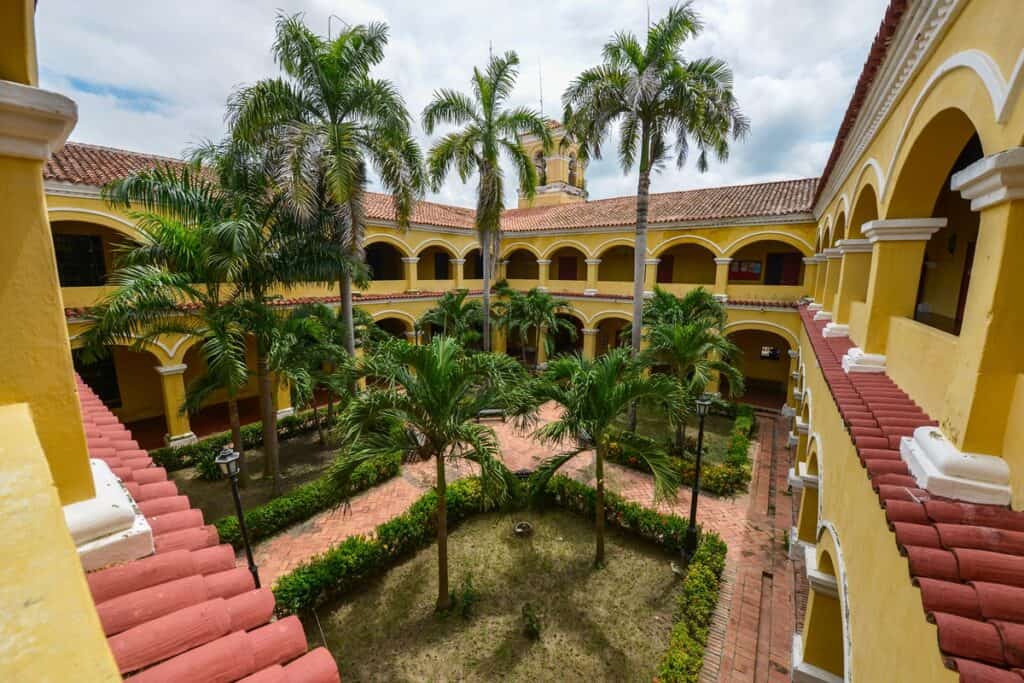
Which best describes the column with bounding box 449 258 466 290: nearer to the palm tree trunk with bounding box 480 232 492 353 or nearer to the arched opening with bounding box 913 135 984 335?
the palm tree trunk with bounding box 480 232 492 353

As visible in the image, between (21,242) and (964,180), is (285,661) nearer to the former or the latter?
(21,242)

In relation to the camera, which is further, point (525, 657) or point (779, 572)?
point (779, 572)

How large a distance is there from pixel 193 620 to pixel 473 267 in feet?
74.9

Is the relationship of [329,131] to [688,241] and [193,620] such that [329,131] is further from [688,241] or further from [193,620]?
[688,241]

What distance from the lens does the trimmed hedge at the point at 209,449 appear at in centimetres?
1104

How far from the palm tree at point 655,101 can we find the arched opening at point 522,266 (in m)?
12.4

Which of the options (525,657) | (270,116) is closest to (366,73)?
(270,116)

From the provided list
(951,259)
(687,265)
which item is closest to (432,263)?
(687,265)

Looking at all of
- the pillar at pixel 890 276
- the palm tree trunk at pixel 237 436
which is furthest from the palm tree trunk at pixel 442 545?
the pillar at pixel 890 276

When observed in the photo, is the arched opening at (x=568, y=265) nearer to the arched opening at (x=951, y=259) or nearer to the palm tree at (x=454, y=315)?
the palm tree at (x=454, y=315)

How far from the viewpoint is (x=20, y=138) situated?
6.16 ft

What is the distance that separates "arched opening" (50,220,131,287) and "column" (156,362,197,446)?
3282 millimetres

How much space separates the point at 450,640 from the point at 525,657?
1149 mm

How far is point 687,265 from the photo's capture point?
65.2 feet
